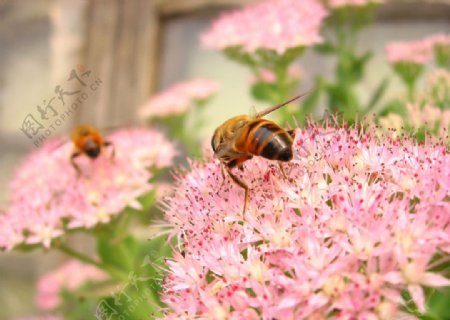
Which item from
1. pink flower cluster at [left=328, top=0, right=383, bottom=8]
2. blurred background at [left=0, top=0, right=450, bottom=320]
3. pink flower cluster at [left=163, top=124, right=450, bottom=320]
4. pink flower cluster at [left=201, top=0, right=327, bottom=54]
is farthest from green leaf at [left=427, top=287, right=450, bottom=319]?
blurred background at [left=0, top=0, right=450, bottom=320]

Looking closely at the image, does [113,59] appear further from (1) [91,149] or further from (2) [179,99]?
(1) [91,149]

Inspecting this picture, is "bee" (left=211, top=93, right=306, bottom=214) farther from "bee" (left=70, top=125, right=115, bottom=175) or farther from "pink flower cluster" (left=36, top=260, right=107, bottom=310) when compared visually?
"pink flower cluster" (left=36, top=260, right=107, bottom=310)

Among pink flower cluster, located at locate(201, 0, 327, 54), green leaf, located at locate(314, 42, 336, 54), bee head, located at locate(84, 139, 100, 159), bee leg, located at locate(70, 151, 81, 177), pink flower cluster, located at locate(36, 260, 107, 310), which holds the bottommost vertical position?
pink flower cluster, located at locate(36, 260, 107, 310)

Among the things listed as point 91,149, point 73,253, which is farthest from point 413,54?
point 73,253

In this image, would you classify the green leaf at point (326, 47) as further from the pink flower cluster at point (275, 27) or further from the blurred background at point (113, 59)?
the blurred background at point (113, 59)

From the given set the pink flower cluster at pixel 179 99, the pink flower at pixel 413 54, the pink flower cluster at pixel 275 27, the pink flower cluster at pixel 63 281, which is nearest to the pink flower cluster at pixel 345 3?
the pink flower cluster at pixel 275 27

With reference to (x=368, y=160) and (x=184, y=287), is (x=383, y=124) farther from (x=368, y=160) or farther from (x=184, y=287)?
(x=184, y=287)
